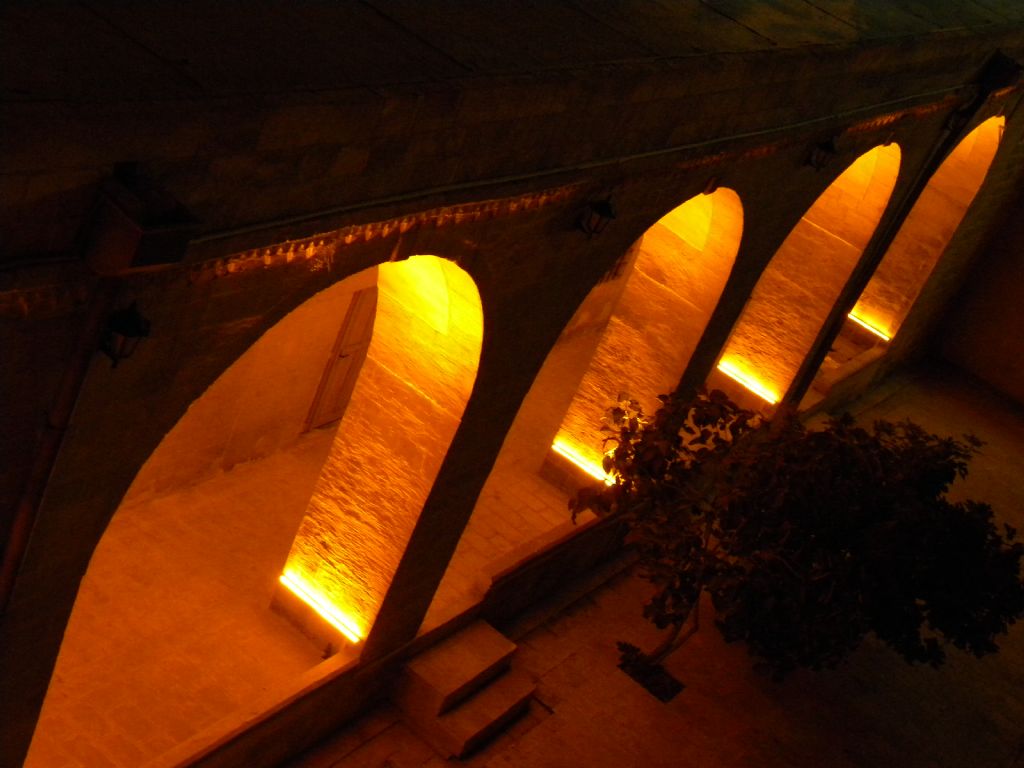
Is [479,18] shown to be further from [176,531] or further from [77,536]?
[176,531]

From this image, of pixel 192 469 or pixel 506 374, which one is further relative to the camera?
pixel 192 469

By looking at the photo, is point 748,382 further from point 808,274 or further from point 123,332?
point 123,332

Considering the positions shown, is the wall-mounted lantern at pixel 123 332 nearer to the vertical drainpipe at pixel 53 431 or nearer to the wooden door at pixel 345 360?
the vertical drainpipe at pixel 53 431

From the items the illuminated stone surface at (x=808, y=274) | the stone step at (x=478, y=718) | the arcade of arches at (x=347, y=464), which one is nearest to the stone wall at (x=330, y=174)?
the arcade of arches at (x=347, y=464)

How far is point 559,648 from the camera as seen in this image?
1047 centimetres

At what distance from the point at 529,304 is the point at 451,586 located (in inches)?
106

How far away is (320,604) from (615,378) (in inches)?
136

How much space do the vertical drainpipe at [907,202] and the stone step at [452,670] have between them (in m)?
4.04

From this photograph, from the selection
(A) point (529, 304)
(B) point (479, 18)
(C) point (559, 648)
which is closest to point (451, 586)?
(C) point (559, 648)

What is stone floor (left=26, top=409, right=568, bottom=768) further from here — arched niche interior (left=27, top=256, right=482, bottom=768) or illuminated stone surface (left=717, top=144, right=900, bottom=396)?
illuminated stone surface (left=717, top=144, right=900, bottom=396)

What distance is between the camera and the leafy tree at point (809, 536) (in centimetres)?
899

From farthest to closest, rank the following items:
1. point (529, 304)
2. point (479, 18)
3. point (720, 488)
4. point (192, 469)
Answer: point (192, 469) → point (720, 488) → point (529, 304) → point (479, 18)

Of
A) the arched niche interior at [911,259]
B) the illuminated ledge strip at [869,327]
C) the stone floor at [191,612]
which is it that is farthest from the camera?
the illuminated ledge strip at [869,327]

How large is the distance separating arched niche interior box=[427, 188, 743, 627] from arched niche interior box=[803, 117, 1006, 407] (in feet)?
14.4
